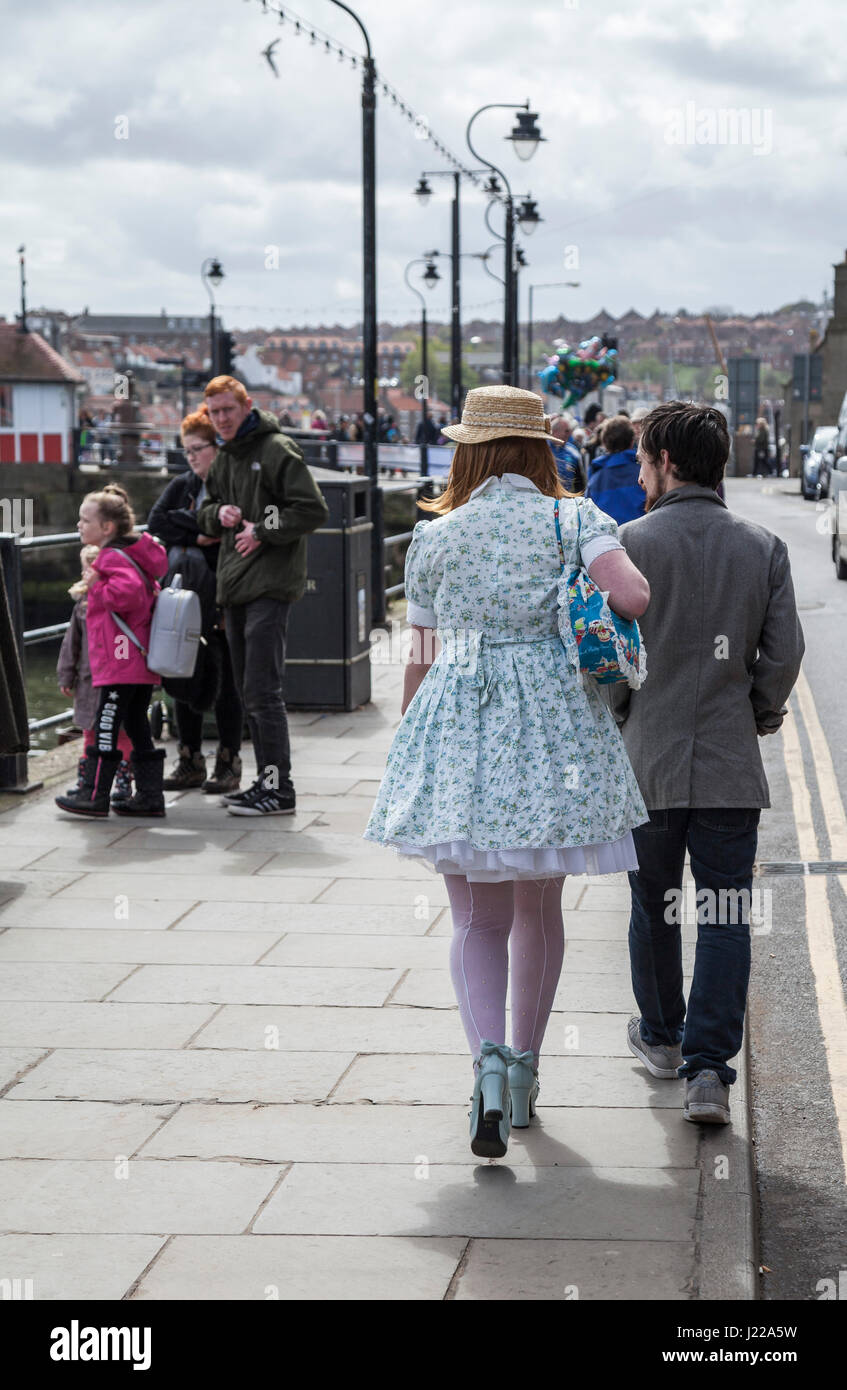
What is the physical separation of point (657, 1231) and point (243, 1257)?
860mm

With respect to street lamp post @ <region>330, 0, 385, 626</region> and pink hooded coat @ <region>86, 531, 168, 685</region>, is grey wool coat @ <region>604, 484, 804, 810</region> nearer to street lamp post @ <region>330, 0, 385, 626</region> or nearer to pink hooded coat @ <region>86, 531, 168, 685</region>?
pink hooded coat @ <region>86, 531, 168, 685</region>

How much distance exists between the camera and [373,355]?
1698 centimetres

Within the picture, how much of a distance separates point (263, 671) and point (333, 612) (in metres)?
2.90

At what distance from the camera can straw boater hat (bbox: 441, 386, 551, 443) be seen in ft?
13.6

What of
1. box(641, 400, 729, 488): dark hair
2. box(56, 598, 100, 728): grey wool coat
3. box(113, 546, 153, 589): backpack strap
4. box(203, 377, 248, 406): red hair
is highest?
box(203, 377, 248, 406): red hair

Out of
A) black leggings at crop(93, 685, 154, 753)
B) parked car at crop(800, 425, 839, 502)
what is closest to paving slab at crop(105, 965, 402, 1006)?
black leggings at crop(93, 685, 154, 753)

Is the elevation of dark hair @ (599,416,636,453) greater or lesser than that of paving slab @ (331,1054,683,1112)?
greater

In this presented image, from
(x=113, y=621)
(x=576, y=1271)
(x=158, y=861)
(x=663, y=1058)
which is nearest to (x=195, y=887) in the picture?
(x=158, y=861)

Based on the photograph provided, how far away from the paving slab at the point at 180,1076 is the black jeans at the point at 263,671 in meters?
3.32

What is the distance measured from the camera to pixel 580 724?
4.05 meters

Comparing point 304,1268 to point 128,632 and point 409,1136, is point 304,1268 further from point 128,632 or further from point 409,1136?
point 128,632

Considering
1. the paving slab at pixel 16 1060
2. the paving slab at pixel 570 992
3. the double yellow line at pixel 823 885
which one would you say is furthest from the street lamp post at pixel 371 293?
the paving slab at pixel 16 1060

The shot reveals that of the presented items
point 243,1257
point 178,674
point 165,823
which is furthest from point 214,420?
point 243,1257
